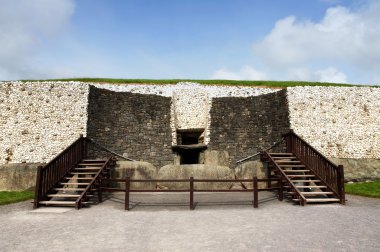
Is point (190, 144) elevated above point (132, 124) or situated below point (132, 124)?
below

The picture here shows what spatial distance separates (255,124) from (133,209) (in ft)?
36.0

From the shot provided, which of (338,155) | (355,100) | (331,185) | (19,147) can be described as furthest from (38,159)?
(355,100)

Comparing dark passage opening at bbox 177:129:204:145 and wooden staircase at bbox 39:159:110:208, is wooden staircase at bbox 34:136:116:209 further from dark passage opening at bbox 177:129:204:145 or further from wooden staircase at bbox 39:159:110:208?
dark passage opening at bbox 177:129:204:145

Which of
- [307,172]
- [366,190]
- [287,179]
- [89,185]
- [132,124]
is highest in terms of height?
[132,124]

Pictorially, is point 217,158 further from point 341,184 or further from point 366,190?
point 341,184

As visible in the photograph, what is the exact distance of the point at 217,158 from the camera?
54.7ft

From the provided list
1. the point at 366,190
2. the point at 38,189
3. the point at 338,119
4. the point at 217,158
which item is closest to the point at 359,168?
the point at 338,119

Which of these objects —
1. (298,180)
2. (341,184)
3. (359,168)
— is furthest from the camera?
(359,168)

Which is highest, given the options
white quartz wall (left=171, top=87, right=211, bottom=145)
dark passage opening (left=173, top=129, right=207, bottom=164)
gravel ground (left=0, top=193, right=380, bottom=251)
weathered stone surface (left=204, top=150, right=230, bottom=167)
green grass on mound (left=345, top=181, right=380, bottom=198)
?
white quartz wall (left=171, top=87, right=211, bottom=145)

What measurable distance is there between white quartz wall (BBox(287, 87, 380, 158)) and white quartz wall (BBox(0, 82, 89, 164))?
41.4 feet

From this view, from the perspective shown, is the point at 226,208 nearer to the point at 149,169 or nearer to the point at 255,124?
the point at 149,169

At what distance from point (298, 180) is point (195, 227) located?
5717 millimetres

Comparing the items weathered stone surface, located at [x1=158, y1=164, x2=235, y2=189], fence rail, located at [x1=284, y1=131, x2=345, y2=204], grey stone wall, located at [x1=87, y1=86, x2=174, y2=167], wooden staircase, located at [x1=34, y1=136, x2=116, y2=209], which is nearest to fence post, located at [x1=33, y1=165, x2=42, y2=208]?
wooden staircase, located at [x1=34, y1=136, x2=116, y2=209]

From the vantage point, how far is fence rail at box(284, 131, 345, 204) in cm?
991
